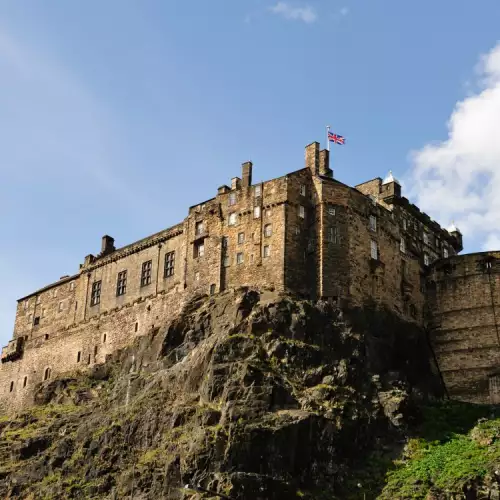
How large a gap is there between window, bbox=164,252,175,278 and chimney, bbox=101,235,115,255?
495 inches

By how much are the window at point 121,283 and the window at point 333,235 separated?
22.3 meters

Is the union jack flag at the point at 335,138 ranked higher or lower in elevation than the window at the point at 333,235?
higher

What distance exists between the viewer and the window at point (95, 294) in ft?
287

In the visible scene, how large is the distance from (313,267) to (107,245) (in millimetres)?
29124

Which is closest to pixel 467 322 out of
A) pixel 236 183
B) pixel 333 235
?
pixel 333 235

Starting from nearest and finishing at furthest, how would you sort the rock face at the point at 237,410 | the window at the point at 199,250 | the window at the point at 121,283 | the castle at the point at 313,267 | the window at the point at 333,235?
the rock face at the point at 237,410 < the castle at the point at 313,267 < the window at the point at 333,235 < the window at the point at 199,250 < the window at the point at 121,283

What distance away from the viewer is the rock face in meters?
57.8

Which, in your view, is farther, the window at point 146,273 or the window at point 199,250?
the window at point 146,273

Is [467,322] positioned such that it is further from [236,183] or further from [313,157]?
[236,183]

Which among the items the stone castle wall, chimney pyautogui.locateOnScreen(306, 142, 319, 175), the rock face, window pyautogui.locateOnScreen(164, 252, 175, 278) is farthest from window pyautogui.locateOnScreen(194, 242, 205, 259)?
the stone castle wall


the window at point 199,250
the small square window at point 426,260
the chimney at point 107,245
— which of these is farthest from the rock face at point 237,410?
the chimney at point 107,245

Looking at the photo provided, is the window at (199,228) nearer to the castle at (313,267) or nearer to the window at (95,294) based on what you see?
the castle at (313,267)

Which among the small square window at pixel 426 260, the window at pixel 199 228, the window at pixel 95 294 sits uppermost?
the window at pixel 199 228

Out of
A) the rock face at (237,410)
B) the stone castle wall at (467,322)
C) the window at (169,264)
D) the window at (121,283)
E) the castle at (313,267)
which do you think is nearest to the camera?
the rock face at (237,410)
